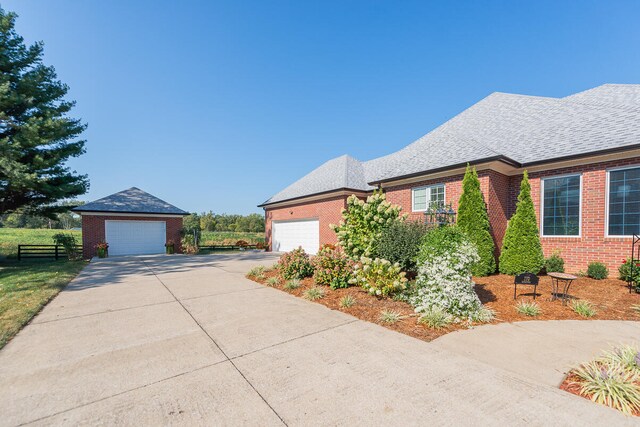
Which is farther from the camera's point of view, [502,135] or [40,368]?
[502,135]

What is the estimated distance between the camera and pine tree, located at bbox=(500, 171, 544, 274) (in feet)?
27.4

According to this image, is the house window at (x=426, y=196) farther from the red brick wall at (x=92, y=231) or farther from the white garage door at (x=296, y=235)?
the red brick wall at (x=92, y=231)

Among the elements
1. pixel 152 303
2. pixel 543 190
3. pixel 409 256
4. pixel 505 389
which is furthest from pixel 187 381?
pixel 543 190

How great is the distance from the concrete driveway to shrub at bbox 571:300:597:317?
2.53 m

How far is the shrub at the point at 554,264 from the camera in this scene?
8.71m

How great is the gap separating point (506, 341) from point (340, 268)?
3.97 metres

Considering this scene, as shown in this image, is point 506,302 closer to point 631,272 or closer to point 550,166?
point 631,272

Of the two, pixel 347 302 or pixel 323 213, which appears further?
pixel 323 213

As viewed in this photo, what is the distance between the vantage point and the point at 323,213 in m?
16.2

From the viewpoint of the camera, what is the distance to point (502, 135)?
11.6 metres

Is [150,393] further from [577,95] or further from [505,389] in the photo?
[577,95]

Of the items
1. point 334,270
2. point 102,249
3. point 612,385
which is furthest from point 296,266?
point 102,249

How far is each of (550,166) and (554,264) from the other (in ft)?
11.1

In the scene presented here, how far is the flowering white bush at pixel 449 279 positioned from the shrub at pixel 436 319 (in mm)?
122
